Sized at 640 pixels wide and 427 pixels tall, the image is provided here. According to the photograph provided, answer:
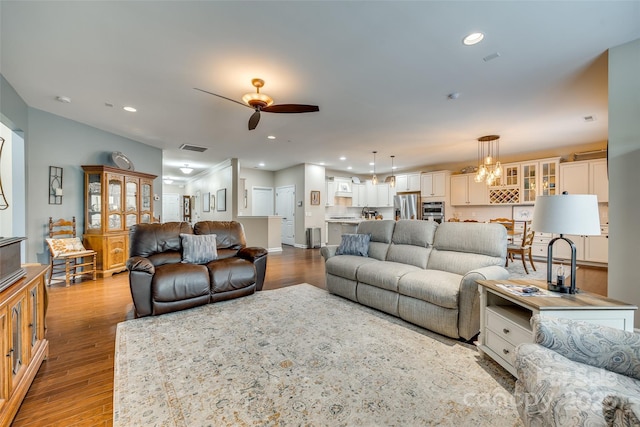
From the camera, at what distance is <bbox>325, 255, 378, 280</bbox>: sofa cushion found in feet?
10.9

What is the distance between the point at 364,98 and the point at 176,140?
4.11 meters

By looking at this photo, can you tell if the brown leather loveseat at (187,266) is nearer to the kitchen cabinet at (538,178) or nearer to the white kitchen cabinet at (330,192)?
the white kitchen cabinet at (330,192)

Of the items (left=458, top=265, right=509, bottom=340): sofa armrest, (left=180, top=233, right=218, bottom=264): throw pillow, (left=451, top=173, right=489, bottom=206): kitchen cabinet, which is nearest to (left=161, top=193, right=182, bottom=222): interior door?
(left=180, top=233, right=218, bottom=264): throw pillow

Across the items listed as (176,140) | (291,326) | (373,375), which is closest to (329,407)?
(373,375)

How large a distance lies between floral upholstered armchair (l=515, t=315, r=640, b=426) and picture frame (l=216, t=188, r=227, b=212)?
7.68 meters

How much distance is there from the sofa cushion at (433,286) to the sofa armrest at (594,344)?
3.60 feet

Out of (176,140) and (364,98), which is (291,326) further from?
(176,140)

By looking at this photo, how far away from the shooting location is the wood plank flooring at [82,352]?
156cm

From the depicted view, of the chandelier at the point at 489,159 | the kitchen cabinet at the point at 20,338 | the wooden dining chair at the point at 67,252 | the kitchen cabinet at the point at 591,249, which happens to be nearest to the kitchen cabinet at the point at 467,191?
the chandelier at the point at 489,159

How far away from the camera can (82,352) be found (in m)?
2.22

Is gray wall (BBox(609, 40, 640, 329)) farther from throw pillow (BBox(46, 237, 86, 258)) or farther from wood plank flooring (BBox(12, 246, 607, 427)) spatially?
throw pillow (BBox(46, 237, 86, 258))

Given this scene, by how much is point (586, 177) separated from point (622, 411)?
7.02m

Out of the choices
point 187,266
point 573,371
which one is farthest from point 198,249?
point 573,371

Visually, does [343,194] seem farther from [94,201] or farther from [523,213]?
[94,201]
